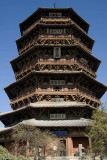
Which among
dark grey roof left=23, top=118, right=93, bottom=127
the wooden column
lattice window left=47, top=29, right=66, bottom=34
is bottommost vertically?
the wooden column

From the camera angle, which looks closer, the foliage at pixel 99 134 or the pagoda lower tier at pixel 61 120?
the foliage at pixel 99 134

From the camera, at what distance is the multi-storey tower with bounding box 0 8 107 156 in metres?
22.2

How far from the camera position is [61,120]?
74.8ft

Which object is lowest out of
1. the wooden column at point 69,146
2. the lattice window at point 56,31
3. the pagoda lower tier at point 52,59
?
the wooden column at point 69,146

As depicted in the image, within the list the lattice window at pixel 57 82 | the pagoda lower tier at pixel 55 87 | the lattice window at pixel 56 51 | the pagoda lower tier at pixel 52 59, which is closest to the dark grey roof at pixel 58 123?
the pagoda lower tier at pixel 55 87

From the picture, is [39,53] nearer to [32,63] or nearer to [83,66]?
[32,63]

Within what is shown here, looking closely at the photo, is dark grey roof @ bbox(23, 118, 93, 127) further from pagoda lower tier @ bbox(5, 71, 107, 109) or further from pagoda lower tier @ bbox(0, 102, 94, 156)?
pagoda lower tier @ bbox(5, 71, 107, 109)

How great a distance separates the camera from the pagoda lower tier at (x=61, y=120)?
21.4 m

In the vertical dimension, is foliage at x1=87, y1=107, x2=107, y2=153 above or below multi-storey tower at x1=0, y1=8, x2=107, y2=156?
below

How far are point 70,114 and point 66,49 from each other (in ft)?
32.1

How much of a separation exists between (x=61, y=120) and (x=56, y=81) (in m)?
5.64

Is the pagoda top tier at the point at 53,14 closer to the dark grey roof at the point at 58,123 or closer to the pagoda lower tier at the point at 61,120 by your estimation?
the pagoda lower tier at the point at 61,120

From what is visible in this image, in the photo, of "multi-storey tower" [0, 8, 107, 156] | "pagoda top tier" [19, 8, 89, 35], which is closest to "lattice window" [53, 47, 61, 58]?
"multi-storey tower" [0, 8, 107, 156]

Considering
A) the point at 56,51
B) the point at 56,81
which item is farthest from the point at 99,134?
the point at 56,51
